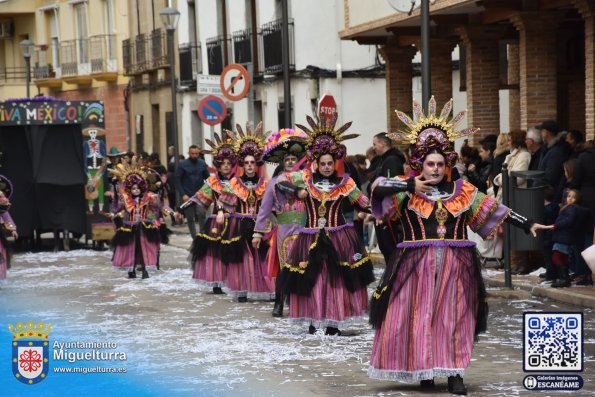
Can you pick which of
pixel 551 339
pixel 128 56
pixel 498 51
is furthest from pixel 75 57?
pixel 551 339

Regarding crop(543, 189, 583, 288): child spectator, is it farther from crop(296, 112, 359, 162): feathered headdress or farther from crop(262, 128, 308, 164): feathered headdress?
crop(296, 112, 359, 162): feathered headdress

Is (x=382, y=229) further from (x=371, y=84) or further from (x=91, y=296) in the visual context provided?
(x=371, y=84)

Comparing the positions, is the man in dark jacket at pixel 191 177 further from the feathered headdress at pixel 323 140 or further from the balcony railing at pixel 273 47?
the feathered headdress at pixel 323 140

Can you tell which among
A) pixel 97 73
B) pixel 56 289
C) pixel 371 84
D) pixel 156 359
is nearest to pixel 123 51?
pixel 97 73

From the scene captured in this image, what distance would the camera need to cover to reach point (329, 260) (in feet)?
43.5

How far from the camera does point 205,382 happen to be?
1070cm

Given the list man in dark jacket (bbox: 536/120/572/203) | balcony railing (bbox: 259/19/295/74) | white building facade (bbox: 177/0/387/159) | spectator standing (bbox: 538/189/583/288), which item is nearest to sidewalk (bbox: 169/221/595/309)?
spectator standing (bbox: 538/189/583/288)

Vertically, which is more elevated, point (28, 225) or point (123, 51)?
point (123, 51)

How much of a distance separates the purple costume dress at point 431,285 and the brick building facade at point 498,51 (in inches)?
357

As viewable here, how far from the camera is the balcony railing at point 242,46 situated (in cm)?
3500

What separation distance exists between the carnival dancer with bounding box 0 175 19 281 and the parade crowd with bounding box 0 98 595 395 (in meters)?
0.03

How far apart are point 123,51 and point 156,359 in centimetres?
3598

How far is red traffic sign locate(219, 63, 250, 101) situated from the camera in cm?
2323

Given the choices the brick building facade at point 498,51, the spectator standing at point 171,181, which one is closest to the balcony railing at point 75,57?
the spectator standing at point 171,181
